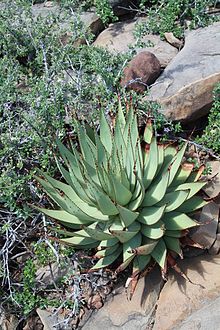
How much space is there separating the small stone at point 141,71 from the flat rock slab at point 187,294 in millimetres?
1606

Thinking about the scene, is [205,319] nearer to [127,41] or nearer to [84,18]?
[127,41]

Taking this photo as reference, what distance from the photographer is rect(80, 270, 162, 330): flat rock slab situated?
3676 millimetres

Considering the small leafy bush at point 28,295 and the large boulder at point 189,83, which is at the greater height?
the large boulder at point 189,83

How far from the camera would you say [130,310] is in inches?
146

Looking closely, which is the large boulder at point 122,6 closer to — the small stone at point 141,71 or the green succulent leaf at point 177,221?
the small stone at point 141,71

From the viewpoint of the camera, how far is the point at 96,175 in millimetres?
3697

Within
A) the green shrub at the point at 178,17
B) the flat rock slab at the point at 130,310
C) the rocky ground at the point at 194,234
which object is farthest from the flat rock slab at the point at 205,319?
the green shrub at the point at 178,17

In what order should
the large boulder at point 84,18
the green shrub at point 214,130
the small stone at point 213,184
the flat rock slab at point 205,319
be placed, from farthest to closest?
the large boulder at point 84,18 < the green shrub at point 214,130 < the small stone at point 213,184 < the flat rock slab at point 205,319

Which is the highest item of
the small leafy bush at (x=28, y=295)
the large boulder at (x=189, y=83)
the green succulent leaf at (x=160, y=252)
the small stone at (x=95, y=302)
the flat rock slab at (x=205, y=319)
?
the large boulder at (x=189, y=83)

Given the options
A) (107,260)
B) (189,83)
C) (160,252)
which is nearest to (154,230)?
(160,252)

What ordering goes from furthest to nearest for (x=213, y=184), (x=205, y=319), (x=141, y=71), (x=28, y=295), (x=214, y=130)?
(x=141, y=71)
(x=214, y=130)
(x=213, y=184)
(x=28, y=295)
(x=205, y=319)

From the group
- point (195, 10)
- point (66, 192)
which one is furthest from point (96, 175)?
point (195, 10)

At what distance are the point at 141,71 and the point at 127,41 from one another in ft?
2.92

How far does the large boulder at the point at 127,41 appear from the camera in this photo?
16.9ft
